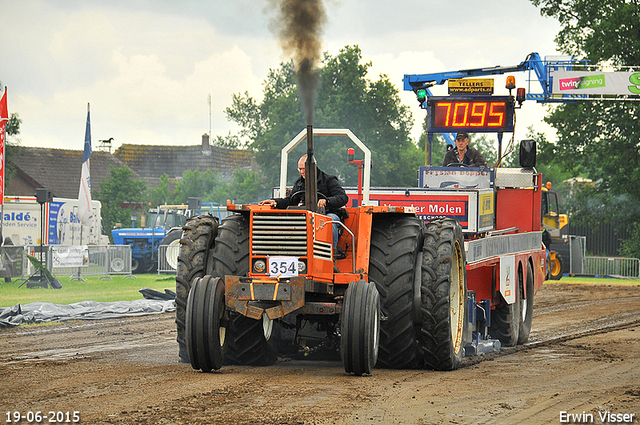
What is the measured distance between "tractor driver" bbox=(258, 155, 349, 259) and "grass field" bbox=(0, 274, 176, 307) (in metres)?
10.2

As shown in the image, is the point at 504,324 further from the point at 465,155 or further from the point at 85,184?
the point at 85,184

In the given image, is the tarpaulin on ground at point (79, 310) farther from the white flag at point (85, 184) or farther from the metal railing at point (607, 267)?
the metal railing at point (607, 267)

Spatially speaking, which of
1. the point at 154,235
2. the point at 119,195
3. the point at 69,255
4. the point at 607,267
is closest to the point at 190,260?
the point at 69,255

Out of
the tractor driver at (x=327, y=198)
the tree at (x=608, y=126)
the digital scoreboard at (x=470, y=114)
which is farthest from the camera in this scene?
the tree at (x=608, y=126)

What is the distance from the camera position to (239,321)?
864 centimetres

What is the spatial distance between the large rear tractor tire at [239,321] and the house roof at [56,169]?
150 ft

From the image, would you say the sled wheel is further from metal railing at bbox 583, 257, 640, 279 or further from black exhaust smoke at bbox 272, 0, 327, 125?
black exhaust smoke at bbox 272, 0, 327, 125

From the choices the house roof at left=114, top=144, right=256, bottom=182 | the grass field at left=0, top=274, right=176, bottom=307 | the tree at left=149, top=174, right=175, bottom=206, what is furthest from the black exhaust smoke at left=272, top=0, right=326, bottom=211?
the house roof at left=114, top=144, right=256, bottom=182

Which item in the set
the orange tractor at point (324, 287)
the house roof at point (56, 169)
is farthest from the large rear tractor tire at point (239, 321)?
the house roof at point (56, 169)

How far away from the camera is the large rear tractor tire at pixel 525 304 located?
12.6 metres

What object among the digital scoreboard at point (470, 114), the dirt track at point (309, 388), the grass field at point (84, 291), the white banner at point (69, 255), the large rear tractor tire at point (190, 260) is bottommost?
the grass field at point (84, 291)

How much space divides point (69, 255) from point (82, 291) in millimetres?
2611

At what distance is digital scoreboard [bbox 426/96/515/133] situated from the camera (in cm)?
1421

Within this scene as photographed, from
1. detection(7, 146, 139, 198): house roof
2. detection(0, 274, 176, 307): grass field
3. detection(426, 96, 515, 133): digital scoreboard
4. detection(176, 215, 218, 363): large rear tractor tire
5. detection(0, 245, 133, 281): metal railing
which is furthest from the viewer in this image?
detection(7, 146, 139, 198): house roof
